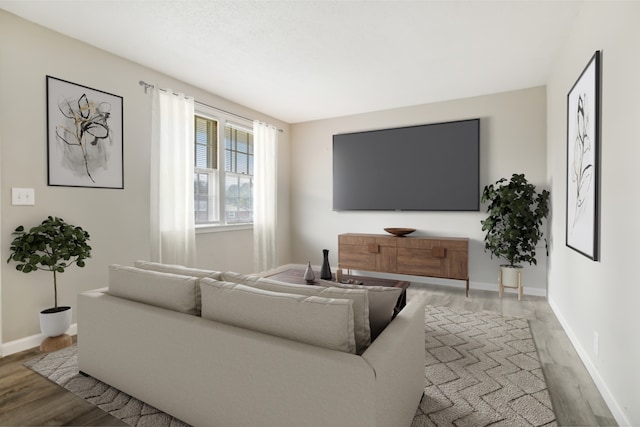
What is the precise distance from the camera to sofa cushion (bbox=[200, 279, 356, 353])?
1.30m

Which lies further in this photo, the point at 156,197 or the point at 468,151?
the point at 468,151

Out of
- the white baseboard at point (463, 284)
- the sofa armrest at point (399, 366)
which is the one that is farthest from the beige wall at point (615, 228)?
the white baseboard at point (463, 284)

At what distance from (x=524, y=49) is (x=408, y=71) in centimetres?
111

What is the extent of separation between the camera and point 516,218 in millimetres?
3822

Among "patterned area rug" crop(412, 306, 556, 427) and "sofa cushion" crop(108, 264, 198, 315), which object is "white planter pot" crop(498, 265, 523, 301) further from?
"sofa cushion" crop(108, 264, 198, 315)

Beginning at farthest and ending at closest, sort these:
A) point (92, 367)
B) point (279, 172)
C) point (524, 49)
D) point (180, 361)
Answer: point (279, 172) → point (524, 49) → point (92, 367) → point (180, 361)

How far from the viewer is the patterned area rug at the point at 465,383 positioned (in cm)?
176

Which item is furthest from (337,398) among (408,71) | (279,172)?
(279,172)

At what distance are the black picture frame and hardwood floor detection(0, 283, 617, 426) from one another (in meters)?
0.82

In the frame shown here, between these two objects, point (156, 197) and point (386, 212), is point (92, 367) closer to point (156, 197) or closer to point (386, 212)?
point (156, 197)

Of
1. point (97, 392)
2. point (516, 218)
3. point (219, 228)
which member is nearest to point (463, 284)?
point (516, 218)

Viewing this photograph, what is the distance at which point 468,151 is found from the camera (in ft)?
14.6

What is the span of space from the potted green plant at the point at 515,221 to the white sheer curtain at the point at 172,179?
3.70 m

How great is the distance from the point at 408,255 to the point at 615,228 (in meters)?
2.70
